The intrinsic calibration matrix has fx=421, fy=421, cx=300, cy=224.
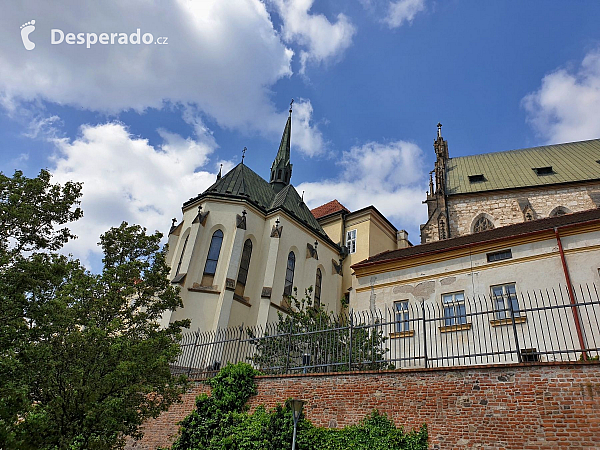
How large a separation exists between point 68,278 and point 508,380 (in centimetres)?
1057

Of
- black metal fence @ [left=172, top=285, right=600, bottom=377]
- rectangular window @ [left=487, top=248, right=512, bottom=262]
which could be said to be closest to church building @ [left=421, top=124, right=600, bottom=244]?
rectangular window @ [left=487, top=248, right=512, bottom=262]

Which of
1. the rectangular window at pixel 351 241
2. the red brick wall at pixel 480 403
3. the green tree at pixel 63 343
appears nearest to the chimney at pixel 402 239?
the rectangular window at pixel 351 241

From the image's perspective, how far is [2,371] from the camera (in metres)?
7.98

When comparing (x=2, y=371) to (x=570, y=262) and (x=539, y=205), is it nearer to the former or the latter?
(x=570, y=262)

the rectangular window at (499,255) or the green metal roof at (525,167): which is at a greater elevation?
the green metal roof at (525,167)

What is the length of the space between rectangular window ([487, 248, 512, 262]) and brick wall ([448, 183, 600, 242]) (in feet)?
41.6

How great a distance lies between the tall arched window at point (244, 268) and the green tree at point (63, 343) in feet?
40.8

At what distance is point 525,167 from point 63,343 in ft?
111

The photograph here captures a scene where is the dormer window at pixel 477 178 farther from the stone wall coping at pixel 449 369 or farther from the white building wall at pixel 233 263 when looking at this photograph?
the stone wall coping at pixel 449 369

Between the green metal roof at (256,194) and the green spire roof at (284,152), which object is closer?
the green metal roof at (256,194)

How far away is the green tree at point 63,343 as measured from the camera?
847cm

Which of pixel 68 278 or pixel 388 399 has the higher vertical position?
pixel 68 278

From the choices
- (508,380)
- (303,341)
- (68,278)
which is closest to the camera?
(508,380)

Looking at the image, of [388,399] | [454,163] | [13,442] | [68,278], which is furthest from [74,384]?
[454,163]
